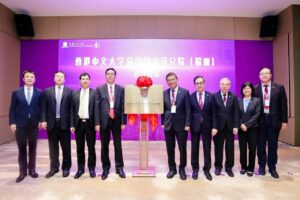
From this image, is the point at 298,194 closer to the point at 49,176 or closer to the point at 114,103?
the point at 114,103

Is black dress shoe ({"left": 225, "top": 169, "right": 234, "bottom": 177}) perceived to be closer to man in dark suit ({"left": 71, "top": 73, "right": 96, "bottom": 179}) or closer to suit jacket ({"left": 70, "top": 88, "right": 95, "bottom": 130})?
man in dark suit ({"left": 71, "top": 73, "right": 96, "bottom": 179})

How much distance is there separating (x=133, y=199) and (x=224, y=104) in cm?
176

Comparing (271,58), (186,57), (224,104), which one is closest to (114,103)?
(224,104)

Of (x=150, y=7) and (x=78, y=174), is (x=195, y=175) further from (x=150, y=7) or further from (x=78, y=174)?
(x=150, y=7)

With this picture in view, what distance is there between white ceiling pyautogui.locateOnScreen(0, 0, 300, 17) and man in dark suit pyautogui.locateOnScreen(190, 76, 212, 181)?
3.01 metres

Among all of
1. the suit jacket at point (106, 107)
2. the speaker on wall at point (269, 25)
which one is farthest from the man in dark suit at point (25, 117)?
the speaker on wall at point (269, 25)

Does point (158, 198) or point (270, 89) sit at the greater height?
point (270, 89)

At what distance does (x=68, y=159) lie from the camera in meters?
3.43

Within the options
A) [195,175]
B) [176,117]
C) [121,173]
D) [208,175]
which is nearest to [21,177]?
[121,173]

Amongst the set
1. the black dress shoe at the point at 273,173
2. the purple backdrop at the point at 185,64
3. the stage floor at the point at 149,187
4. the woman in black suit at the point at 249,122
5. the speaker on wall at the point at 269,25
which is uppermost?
the speaker on wall at the point at 269,25

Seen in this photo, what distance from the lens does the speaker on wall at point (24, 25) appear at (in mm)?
6180

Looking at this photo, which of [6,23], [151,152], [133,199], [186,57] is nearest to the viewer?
[133,199]

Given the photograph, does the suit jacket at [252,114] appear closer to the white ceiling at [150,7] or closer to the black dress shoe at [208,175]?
the black dress shoe at [208,175]

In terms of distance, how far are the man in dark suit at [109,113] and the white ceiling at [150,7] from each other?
9.81ft
